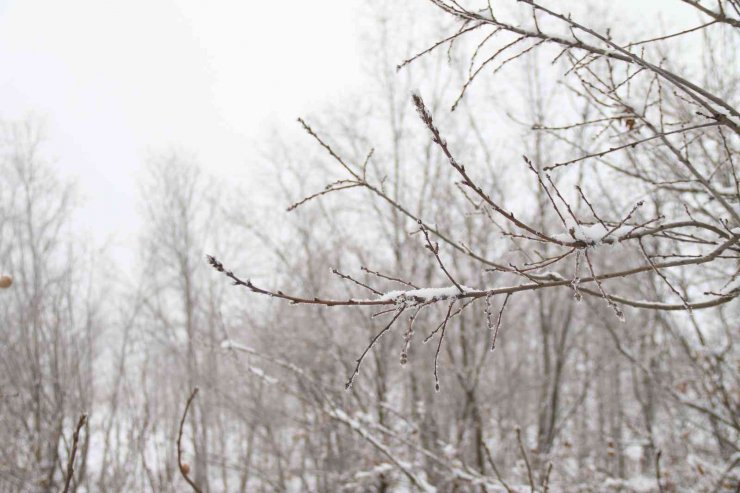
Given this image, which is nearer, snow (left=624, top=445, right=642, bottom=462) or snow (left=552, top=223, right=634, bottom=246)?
snow (left=552, top=223, right=634, bottom=246)

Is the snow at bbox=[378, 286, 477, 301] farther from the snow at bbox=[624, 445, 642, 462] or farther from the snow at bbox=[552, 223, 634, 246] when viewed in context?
the snow at bbox=[624, 445, 642, 462]

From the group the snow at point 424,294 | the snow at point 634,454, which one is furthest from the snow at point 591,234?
the snow at point 634,454

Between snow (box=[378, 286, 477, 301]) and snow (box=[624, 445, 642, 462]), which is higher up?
snow (box=[378, 286, 477, 301])

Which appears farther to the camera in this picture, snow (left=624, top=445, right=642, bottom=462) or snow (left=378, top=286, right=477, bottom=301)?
snow (left=624, top=445, right=642, bottom=462)

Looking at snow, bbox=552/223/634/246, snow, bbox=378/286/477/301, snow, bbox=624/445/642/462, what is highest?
snow, bbox=552/223/634/246

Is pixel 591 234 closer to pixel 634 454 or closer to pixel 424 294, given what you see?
pixel 424 294

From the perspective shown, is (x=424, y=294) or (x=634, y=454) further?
(x=634, y=454)

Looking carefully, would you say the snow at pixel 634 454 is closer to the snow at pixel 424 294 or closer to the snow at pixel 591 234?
the snow at pixel 591 234

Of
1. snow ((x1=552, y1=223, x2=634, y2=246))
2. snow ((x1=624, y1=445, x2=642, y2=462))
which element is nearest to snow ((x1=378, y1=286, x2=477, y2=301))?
snow ((x1=552, y1=223, x2=634, y2=246))

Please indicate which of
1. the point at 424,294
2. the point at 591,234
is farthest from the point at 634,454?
the point at 424,294

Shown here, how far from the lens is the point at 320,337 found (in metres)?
6.98

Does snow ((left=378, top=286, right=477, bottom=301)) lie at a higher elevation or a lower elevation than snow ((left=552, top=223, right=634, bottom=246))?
lower

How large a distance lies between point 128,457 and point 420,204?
472cm

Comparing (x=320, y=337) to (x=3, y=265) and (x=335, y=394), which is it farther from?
(x=3, y=265)
